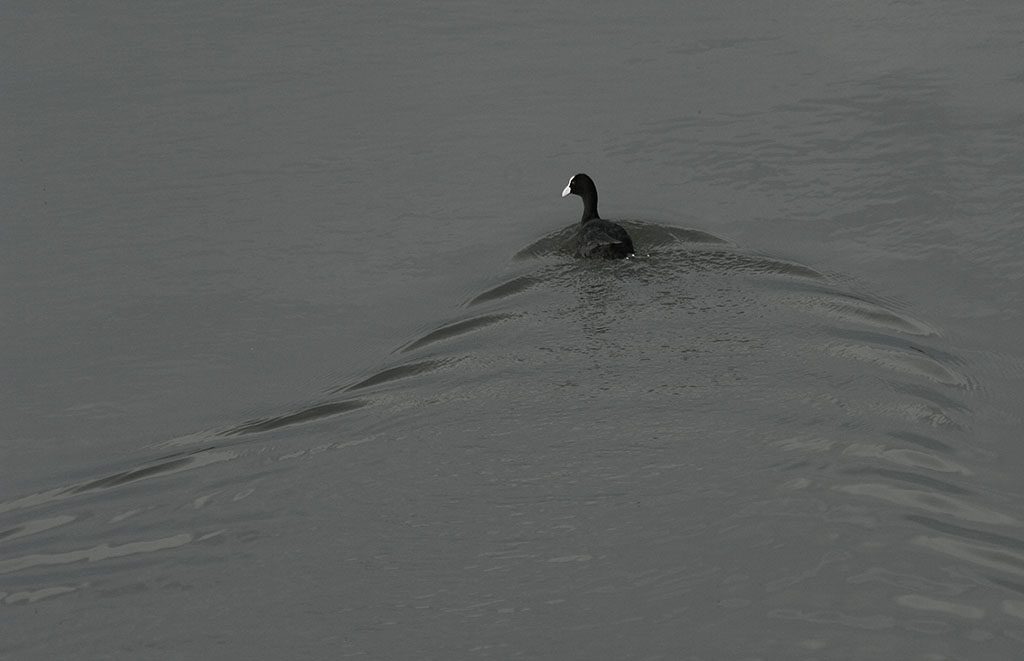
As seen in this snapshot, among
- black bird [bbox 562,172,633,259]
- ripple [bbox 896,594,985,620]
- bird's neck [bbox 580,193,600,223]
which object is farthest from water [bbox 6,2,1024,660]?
bird's neck [bbox 580,193,600,223]

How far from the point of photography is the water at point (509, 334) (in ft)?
26.3

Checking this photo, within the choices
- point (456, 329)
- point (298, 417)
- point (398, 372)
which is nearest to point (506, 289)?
point (456, 329)

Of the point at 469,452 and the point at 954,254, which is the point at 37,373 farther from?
the point at 954,254

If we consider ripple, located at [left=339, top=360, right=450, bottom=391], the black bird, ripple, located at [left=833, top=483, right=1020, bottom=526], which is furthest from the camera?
the black bird

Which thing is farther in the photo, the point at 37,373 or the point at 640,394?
the point at 37,373

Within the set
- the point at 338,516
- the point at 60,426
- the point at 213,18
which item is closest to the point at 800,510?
the point at 338,516

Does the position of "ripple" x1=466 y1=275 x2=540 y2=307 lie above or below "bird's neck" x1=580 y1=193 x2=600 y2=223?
below

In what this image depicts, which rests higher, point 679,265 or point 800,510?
point 679,265

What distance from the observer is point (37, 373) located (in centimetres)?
1134

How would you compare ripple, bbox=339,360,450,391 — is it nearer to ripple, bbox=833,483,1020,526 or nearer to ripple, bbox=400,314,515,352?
ripple, bbox=400,314,515,352

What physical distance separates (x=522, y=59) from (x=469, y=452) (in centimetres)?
715

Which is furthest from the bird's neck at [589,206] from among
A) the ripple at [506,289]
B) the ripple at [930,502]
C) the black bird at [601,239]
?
the ripple at [930,502]

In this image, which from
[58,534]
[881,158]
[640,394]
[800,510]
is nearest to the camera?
[800,510]

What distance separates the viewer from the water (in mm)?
8008
